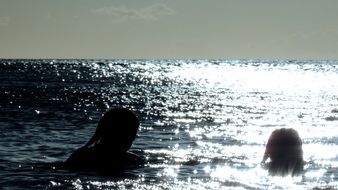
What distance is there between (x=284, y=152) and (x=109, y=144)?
5869 millimetres

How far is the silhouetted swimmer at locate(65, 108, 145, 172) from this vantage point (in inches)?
842

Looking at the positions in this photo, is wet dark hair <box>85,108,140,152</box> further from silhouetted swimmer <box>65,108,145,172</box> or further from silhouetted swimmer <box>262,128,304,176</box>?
silhouetted swimmer <box>262,128,304,176</box>

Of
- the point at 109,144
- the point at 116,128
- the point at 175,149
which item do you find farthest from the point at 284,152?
the point at 175,149

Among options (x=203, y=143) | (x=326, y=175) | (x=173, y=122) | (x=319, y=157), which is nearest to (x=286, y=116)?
(x=173, y=122)

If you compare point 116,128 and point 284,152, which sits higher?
point 116,128

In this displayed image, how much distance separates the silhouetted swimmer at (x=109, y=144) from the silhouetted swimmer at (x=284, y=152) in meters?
4.76

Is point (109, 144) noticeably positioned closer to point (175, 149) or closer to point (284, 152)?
point (284, 152)

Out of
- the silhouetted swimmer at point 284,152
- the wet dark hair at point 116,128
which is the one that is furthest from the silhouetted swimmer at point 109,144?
the silhouetted swimmer at point 284,152

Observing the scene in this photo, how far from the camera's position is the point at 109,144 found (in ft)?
70.2

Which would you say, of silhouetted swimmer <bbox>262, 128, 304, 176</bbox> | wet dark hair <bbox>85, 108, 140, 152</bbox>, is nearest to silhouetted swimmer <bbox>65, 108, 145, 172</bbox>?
wet dark hair <bbox>85, 108, 140, 152</bbox>

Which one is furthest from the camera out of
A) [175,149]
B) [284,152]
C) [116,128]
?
[175,149]

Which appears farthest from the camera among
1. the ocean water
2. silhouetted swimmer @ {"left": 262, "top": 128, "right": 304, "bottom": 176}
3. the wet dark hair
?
silhouetted swimmer @ {"left": 262, "top": 128, "right": 304, "bottom": 176}

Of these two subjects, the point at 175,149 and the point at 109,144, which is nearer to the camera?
the point at 109,144

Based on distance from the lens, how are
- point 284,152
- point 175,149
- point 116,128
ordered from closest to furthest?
point 116,128 < point 284,152 < point 175,149
